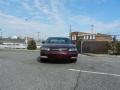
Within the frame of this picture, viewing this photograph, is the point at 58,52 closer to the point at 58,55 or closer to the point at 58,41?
the point at 58,55

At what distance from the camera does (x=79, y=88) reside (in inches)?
232

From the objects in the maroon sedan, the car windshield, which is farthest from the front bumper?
the car windshield

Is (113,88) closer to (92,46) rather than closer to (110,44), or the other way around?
(110,44)

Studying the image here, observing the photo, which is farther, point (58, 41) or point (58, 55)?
point (58, 41)

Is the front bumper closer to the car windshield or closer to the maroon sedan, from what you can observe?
the maroon sedan

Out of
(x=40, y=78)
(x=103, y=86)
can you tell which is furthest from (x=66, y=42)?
(x=103, y=86)

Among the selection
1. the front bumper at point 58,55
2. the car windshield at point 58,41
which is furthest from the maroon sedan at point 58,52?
the car windshield at point 58,41

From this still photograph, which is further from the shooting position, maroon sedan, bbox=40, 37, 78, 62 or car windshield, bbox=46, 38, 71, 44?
car windshield, bbox=46, 38, 71, 44

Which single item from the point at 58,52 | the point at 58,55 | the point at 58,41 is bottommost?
the point at 58,55

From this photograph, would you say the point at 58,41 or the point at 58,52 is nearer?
the point at 58,52

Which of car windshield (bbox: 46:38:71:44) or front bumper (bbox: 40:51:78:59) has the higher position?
car windshield (bbox: 46:38:71:44)

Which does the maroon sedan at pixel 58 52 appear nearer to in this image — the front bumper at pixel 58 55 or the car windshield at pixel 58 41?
the front bumper at pixel 58 55

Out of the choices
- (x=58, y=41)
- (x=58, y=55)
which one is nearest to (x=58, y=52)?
(x=58, y=55)

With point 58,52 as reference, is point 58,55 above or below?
below
